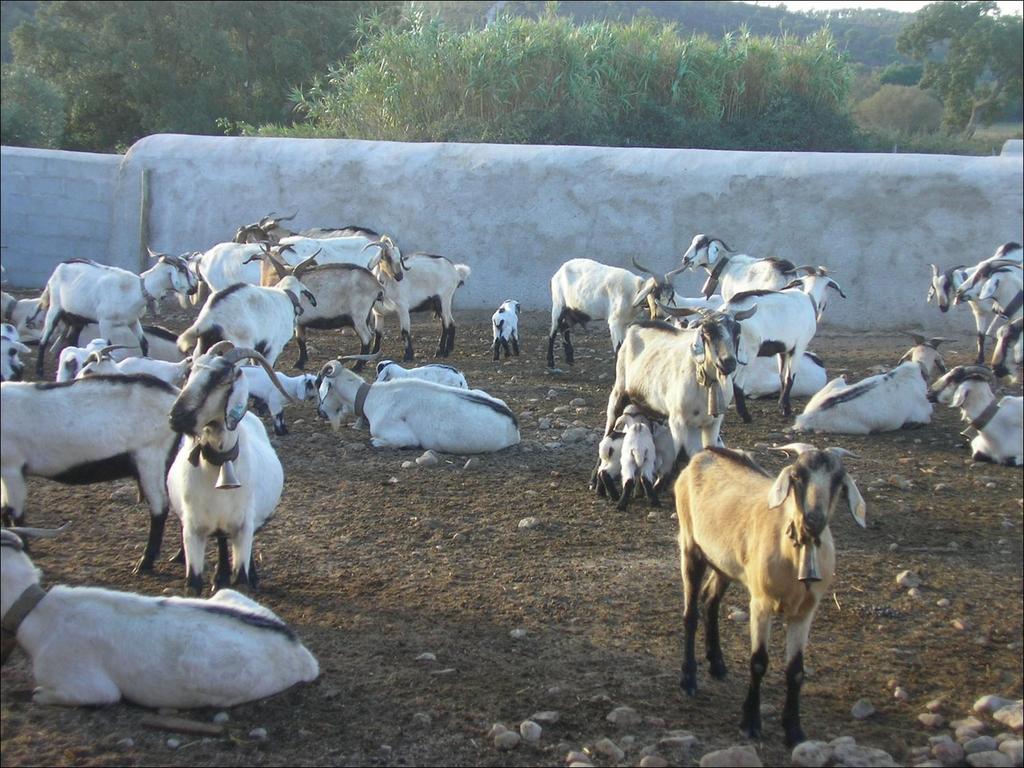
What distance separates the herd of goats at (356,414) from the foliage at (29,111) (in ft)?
39.7

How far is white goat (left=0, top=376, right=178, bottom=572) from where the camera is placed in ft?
20.3

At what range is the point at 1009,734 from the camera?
4535 mm

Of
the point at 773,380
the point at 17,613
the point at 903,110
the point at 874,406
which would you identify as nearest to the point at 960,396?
the point at 874,406

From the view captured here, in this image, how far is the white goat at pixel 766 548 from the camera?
4398 millimetres

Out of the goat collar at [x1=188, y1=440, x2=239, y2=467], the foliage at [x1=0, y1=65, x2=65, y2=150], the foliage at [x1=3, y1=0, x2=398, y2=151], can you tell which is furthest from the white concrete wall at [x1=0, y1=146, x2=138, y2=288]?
the goat collar at [x1=188, y1=440, x2=239, y2=467]

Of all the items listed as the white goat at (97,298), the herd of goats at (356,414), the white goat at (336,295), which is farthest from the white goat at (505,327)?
the white goat at (97,298)

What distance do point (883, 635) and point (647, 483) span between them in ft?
7.25

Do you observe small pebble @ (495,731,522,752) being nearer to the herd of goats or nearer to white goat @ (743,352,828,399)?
the herd of goats

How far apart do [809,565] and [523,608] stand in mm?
1911

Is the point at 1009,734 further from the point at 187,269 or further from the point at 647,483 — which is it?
the point at 187,269

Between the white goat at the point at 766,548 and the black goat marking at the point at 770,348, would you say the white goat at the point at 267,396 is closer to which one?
the black goat marking at the point at 770,348

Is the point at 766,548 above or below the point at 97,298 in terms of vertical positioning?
above

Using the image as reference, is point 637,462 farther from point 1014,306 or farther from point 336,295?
point 1014,306

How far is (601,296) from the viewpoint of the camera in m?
11.7
